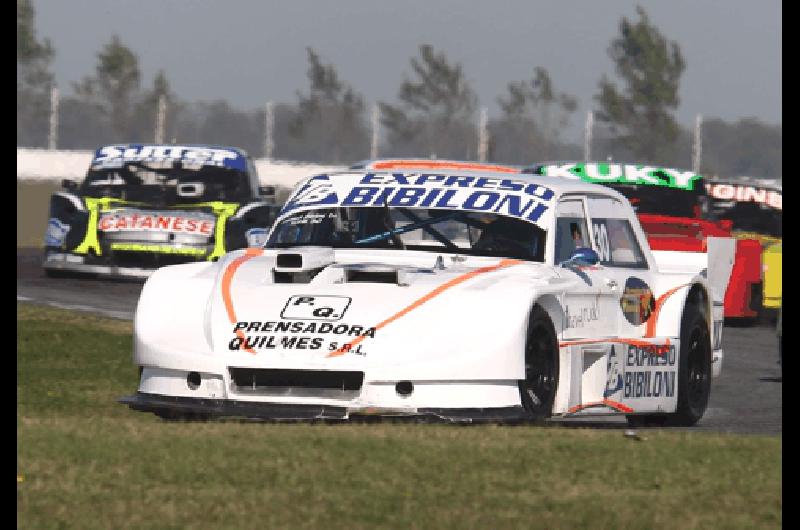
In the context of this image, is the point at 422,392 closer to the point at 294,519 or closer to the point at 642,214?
the point at 294,519

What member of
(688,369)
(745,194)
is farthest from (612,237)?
(745,194)

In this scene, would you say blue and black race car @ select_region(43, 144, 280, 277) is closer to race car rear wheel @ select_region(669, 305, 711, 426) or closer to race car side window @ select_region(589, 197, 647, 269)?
race car side window @ select_region(589, 197, 647, 269)

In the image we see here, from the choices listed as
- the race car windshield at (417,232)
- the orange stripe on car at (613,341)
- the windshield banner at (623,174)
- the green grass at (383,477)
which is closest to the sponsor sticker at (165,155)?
the windshield banner at (623,174)

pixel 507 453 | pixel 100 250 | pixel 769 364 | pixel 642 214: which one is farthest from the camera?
pixel 100 250

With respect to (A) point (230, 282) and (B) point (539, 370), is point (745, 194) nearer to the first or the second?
(B) point (539, 370)

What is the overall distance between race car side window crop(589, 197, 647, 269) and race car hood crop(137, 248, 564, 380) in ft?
4.99

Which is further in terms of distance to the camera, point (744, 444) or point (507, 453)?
point (744, 444)

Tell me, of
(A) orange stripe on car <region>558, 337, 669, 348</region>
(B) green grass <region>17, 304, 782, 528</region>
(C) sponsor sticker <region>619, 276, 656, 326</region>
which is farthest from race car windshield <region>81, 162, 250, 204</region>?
(B) green grass <region>17, 304, 782, 528</region>

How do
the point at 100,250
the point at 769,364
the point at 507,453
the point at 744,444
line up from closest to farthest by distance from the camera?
the point at 507,453 → the point at 744,444 → the point at 769,364 → the point at 100,250

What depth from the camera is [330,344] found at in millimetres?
Answer: 8773

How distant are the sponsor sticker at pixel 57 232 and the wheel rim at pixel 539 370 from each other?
12.6 m

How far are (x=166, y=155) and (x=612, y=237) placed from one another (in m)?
12.4
